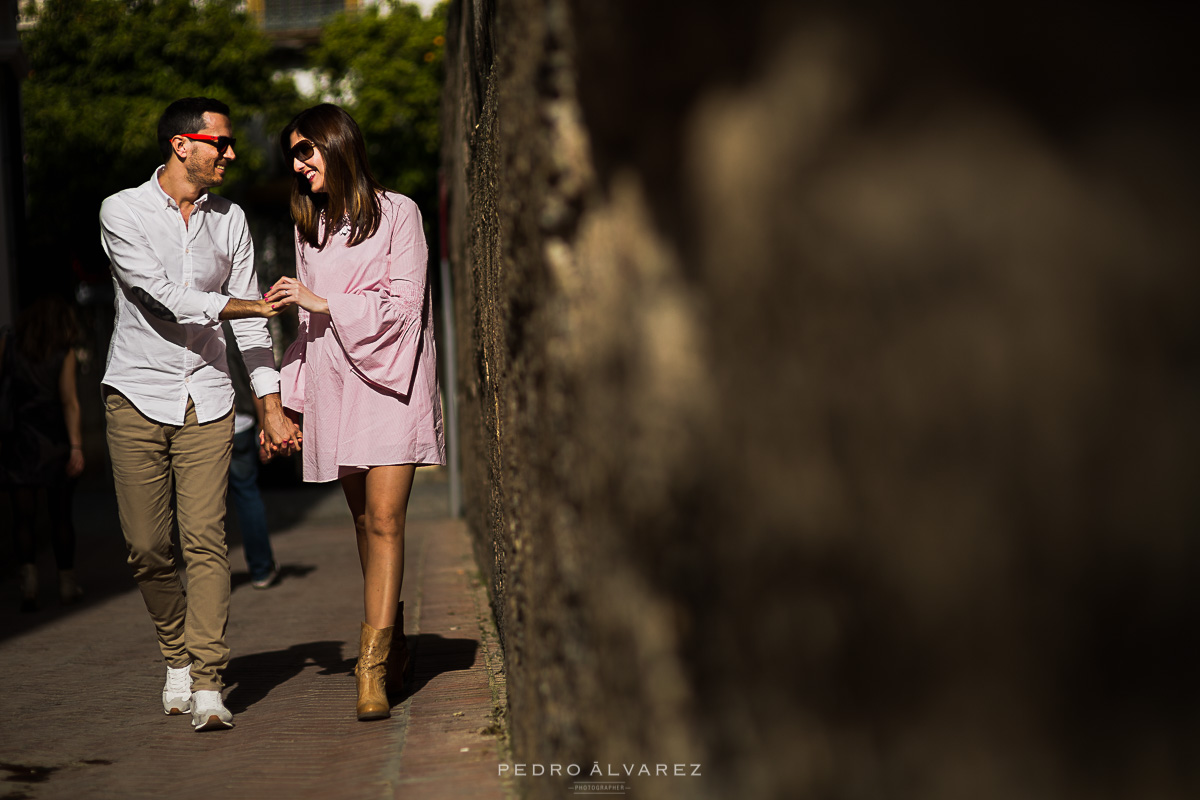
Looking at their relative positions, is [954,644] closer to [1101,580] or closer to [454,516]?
[1101,580]

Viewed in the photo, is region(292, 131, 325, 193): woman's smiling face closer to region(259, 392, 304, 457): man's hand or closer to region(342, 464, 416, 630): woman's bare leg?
region(259, 392, 304, 457): man's hand

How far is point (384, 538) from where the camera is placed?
12.8 feet

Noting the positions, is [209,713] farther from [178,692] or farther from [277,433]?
[277,433]

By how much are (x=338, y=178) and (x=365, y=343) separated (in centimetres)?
57

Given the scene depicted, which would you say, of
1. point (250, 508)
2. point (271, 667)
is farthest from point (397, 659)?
point (250, 508)

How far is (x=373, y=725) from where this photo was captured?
12.6 feet

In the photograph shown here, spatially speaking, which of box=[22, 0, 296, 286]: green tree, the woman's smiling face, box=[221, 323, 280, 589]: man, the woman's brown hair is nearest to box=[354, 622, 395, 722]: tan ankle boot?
the woman's brown hair

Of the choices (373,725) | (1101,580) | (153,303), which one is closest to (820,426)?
(1101,580)

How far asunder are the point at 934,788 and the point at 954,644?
0.21 metres

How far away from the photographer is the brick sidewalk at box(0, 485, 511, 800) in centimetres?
339

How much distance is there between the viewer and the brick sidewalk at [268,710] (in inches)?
134

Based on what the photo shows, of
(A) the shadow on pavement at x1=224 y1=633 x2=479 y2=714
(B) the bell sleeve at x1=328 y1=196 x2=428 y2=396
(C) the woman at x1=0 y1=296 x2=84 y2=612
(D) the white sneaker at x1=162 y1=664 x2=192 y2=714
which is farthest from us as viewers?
(C) the woman at x1=0 y1=296 x2=84 y2=612

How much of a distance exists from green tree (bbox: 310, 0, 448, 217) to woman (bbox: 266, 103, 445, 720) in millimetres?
16984

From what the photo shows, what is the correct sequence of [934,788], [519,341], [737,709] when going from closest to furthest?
[934,788], [737,709], [519,341]
